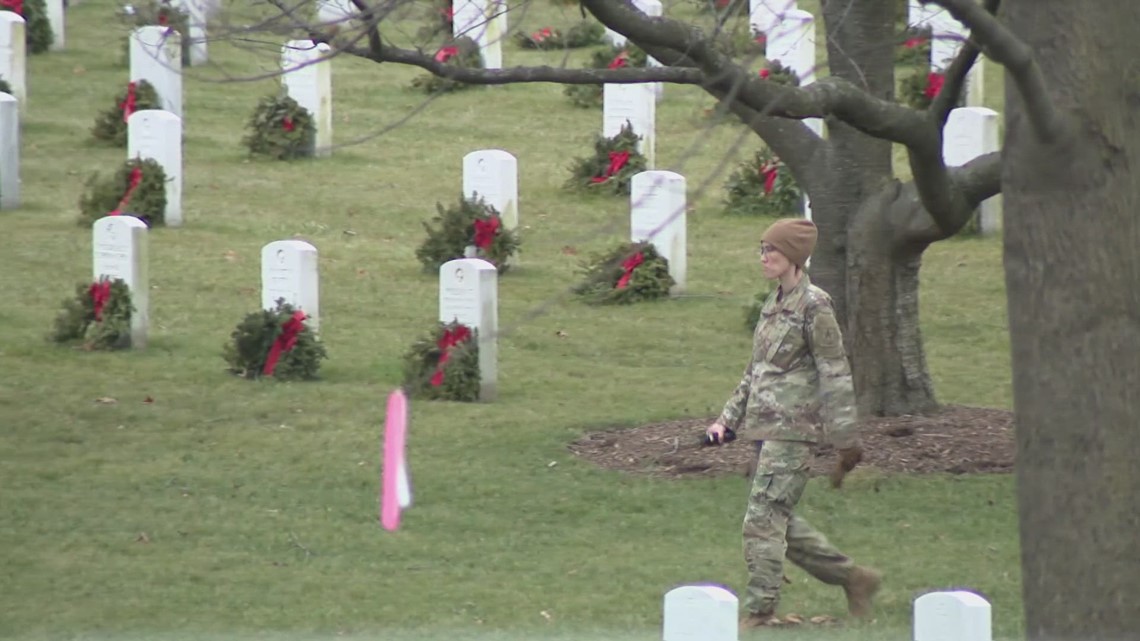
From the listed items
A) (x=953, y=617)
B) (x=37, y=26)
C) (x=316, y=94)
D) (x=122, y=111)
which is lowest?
(x=953, y=617)

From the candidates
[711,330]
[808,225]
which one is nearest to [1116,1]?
[808,225]

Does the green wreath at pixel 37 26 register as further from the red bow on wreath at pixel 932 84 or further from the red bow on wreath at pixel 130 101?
the red bow on wreath at pixel 932 84

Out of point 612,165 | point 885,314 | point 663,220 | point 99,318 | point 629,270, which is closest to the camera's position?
point 885,314

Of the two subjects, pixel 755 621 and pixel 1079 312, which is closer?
pixel 1079 312

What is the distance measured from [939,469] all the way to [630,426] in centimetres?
174

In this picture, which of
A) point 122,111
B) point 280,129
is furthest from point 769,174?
point 122,111

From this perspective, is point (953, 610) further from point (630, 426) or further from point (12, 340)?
point (12, 340)

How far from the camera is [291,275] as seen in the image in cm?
1045

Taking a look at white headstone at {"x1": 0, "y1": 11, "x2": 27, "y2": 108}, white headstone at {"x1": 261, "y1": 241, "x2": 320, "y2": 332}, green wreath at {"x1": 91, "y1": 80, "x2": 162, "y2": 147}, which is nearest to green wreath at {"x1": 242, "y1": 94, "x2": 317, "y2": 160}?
green wreath at {"x1": 91, "y1": 80, "x2": 162, "y2": 147}

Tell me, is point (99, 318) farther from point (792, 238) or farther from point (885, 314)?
point (792, 238)

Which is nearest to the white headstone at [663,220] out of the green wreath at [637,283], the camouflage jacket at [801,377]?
the green wreath at [637,283]

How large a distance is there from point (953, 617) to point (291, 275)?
22.3 feet

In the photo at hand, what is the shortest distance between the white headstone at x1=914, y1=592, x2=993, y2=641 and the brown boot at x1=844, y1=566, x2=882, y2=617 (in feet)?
6.98

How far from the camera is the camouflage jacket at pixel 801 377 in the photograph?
6262 mm
